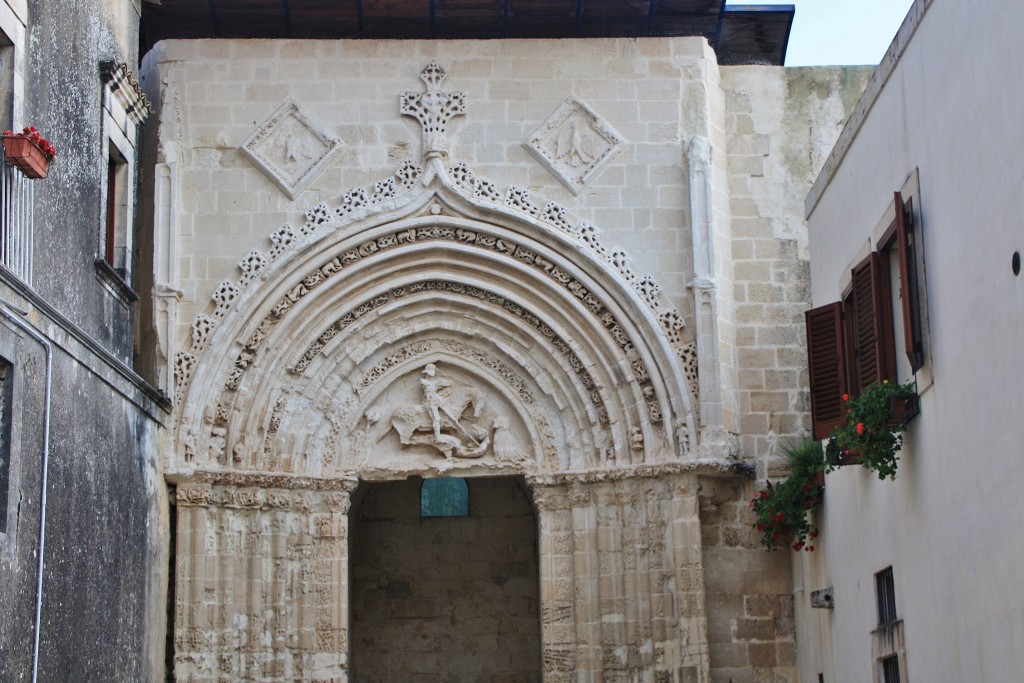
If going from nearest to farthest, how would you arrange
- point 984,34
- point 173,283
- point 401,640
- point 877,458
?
point 984,34
point 877,458
point 173,283
point 401,640

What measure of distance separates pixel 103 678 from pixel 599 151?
607 cm

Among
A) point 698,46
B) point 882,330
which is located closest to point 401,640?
point 698,46

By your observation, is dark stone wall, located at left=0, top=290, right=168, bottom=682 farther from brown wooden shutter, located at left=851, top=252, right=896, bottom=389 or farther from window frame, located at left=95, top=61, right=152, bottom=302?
brown wooden shutter, located at left=851, top=252, right=896, bottom=389

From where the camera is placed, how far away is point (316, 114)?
1415 centimetres

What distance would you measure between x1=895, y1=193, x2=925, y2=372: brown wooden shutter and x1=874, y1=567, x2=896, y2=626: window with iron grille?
1.66 meters

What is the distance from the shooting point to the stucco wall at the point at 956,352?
320 inches

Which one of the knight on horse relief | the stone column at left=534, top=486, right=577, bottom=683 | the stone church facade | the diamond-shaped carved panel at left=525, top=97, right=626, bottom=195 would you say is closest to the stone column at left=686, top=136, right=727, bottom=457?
the stone church facade

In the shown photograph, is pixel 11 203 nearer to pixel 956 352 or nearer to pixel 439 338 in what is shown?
pixel 439 338

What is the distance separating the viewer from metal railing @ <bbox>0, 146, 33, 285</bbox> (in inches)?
384

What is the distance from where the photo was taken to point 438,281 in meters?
14.2

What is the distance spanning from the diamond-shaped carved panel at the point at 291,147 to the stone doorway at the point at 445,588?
4.08 m

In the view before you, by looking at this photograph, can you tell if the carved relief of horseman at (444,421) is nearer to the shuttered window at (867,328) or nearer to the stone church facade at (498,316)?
the stone church facade at (498,316)

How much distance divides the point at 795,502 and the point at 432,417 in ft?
10.5

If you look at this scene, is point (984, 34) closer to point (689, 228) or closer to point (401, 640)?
point (689, 228)
